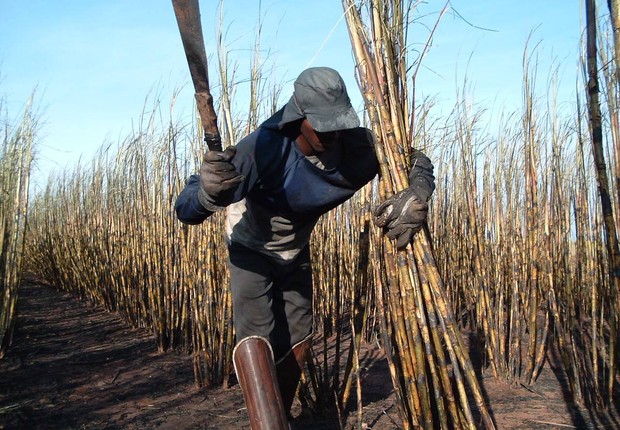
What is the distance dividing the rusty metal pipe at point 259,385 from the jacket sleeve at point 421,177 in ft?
2.45

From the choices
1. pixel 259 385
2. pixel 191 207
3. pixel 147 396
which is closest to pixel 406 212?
pixel 191 207

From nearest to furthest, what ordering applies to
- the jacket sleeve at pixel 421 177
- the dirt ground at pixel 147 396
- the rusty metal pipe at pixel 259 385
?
the jacket sleeve at pixel 421 177 < the rusty metal pipe at pixel 259 385 < the dirt ground at pixel 147 396

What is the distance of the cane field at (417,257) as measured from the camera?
5.84ft

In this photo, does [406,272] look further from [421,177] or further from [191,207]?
[191,207]

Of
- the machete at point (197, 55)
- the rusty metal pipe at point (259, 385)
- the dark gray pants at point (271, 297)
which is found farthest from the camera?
the dark gray pants at point (271, 297)

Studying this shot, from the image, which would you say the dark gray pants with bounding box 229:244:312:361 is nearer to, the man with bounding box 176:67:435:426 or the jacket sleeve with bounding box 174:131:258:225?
the man with bounding box 176:67:435:426

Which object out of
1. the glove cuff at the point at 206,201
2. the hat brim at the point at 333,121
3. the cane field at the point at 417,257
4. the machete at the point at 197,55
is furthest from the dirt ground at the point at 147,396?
the machete at the point at 197,55

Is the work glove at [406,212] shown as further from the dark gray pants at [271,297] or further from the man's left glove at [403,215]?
the dark gray pants at [271,297]

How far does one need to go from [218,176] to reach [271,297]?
29.2 inches

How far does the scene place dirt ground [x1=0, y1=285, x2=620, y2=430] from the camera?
2811mm

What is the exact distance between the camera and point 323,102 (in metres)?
1.82

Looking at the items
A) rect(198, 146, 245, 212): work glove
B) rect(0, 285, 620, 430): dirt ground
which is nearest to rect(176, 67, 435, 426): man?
rect(198, 146, 245, 212): work glove

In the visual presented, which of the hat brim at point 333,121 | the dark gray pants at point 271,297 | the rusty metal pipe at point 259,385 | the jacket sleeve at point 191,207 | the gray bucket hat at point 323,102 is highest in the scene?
the gray bucket hat at point 323,102

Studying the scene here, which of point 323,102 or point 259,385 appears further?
point 259,385
